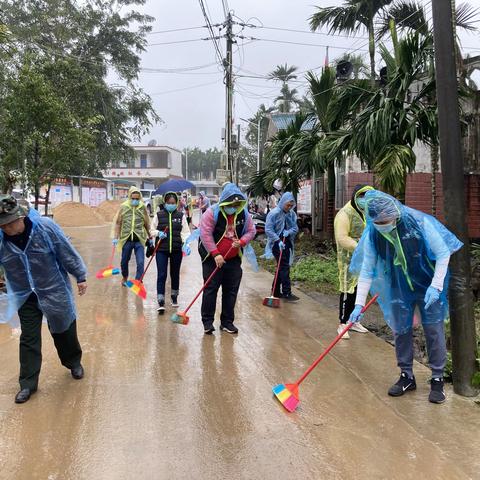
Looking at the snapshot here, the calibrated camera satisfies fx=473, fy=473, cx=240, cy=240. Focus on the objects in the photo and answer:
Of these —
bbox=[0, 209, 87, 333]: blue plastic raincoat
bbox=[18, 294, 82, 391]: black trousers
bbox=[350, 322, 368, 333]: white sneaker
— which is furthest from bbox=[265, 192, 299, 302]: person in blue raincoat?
bbox=[18, 294, 82, 391]: black trousers

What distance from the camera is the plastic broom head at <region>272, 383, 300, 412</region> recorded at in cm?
352

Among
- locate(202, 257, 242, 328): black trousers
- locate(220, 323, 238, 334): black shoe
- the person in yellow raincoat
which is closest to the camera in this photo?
the person in yellow raincoat

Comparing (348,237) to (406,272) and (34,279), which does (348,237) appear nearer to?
(406,272)

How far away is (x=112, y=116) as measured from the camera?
80.3 ft

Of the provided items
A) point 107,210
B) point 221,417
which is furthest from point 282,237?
point 107,210

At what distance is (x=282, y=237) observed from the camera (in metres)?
7.26

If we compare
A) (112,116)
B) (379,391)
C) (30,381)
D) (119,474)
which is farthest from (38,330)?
(112,116)

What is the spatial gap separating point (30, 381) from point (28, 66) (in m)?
10.6

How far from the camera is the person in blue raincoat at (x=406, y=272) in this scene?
3471mm

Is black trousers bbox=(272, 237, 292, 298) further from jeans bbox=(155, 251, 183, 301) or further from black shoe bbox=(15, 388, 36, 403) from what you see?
black shoe bbox=(15, 388, 36, 403)

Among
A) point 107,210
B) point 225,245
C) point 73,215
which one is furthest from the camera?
point 107,210

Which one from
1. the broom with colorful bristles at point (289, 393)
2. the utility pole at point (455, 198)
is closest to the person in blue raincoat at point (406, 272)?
the utility pole at point (455, 198)

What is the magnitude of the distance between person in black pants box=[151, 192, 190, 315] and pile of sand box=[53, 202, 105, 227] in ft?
48.9

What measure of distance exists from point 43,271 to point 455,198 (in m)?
3.30
